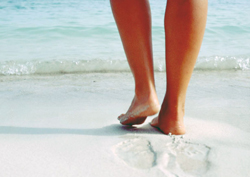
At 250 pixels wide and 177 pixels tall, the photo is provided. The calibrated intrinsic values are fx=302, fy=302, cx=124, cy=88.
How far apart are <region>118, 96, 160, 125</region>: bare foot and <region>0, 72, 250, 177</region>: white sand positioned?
0.06 metres

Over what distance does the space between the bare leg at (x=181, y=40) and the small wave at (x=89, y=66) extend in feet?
5.42

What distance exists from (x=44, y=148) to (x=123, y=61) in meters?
1.92

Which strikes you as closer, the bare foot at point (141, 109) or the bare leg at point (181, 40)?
the bare leg at point (181, 40)

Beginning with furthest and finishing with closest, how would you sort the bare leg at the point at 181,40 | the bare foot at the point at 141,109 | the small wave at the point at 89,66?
the small wave at the point at 89,66 → the bare foot at the point at 141,109 → the bare leg at the point at 181,40

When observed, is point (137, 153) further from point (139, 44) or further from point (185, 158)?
point (139, 44)

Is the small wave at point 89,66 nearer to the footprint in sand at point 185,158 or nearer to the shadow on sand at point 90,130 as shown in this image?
the shadow on sand at point 90,130

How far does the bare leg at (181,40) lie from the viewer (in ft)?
3.34

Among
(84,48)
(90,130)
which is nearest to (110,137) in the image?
(90,130)

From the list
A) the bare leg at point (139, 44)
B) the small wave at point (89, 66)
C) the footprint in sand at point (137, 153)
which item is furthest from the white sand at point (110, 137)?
the small wave at point (89, 66)

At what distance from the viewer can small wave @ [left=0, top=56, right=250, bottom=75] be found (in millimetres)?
2750

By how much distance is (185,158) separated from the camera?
975 mm

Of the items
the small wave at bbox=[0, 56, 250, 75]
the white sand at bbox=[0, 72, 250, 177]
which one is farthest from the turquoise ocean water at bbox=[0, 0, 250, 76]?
the white sand at bbox=[0, 72, 250, 177]

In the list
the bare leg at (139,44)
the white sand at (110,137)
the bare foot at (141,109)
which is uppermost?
the bare leg at (139,44)

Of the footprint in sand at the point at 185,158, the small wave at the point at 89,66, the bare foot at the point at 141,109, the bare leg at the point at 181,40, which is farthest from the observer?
the small wave at the point at 89,66
